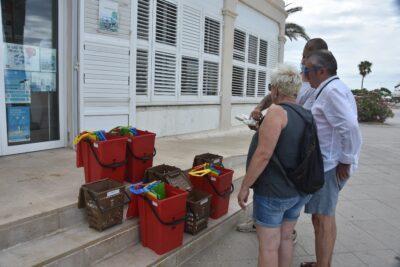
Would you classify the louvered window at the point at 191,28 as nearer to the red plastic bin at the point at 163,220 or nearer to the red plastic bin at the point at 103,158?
the red plastic bin at the point at 103,158

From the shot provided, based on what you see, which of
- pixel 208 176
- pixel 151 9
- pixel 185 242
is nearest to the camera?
pixel 185 242

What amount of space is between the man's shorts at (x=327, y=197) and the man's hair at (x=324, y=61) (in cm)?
78

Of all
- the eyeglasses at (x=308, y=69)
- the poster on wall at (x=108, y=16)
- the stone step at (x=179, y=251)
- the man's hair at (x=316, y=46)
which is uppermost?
the poster on wall at (x=108, y=16)

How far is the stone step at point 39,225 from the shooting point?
8.33ft

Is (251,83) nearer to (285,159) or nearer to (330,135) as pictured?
(330,135)

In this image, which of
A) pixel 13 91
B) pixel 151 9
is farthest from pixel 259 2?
pixel 13 91

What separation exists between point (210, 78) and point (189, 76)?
87 cm

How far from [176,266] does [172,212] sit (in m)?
0.53

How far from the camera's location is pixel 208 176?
11.9 feet

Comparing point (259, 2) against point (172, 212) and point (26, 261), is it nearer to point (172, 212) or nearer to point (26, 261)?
point (172, 212)

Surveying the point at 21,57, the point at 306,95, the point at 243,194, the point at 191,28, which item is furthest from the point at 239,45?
the point at 243,194

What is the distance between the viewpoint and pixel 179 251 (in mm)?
3070

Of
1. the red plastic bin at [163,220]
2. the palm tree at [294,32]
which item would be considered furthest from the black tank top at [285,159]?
the palm tree at [294,32]

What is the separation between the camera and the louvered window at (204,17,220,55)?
25.6 feet
